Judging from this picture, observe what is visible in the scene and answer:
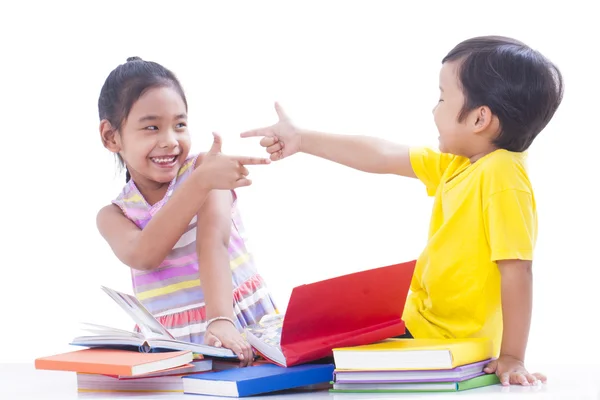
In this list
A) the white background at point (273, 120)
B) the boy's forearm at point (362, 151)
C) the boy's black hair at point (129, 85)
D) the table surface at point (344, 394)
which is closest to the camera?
the table surface at point (344, 394)

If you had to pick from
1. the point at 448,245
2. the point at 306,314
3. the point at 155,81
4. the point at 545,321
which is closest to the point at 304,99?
the point at 155,81

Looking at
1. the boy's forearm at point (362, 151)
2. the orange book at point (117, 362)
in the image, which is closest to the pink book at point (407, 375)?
the orange book at point (117, 362)

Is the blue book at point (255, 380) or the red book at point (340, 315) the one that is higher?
the red book at point (340, 315)

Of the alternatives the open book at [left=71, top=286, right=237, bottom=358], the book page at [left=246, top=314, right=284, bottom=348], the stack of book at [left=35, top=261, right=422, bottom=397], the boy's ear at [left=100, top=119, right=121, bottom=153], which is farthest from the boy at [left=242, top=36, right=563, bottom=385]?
the boy's ear at [left=100, top=119, right=121, bottom=153]

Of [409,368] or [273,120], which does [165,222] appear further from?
[273,120]

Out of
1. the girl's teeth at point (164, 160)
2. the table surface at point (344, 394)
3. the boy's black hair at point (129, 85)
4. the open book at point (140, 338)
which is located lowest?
the table surface at point (344, 394)

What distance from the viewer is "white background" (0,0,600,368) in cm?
209

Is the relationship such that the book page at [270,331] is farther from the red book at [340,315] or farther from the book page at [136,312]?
the book page at [136,312]

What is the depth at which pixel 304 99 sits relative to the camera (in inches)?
88.6

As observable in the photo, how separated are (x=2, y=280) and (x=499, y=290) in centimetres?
163

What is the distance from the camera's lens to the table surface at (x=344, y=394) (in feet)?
3.51

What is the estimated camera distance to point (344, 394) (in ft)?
3.71

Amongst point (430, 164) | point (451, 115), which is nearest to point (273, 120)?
point (430, 164)

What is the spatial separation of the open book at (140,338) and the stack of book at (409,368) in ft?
0.70
